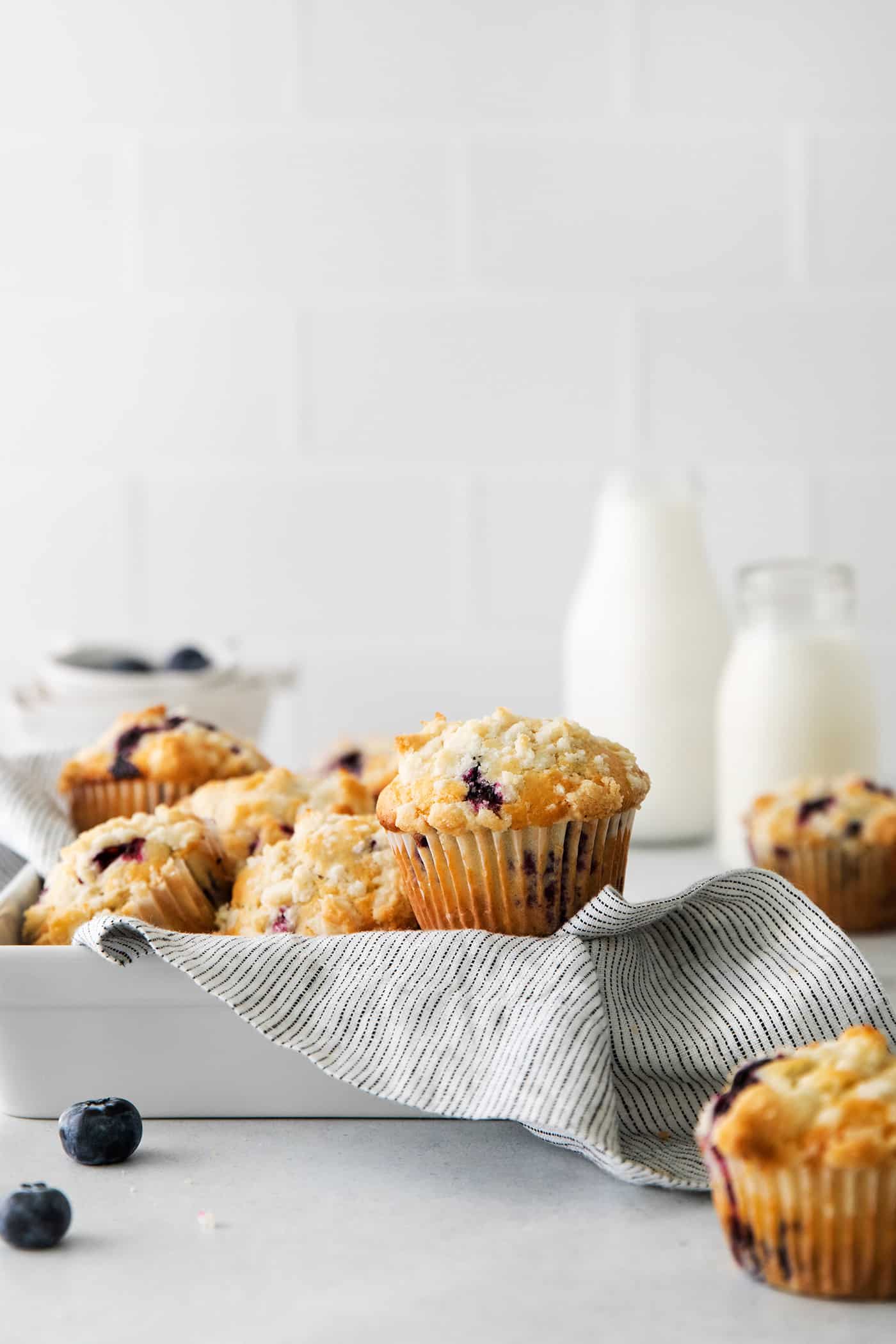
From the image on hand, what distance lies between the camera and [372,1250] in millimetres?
784

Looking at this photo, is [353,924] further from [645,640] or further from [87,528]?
[87,528]

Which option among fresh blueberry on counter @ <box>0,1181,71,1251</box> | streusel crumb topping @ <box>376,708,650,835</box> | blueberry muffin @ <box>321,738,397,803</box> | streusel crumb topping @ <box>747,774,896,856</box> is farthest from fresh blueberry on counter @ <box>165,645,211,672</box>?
fresh blueberry on counter @ <box>0,1181,71,1251</box>

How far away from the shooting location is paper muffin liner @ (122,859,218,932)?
3.28 ft

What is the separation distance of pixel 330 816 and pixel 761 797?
466 millimetres

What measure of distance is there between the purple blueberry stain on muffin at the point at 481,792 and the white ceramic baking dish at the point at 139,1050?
19cm

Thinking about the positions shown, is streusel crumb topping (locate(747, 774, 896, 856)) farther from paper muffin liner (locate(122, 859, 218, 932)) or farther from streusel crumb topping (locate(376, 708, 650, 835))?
paper muffin liner (locate(122, 859, 218, 932))

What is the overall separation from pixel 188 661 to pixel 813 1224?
4.27ft

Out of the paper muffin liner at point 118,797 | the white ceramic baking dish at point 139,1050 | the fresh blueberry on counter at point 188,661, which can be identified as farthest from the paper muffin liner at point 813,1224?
the fresh blueberry on counter at point 188,661

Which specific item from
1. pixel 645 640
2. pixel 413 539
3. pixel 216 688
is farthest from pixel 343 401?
pixel 645 640

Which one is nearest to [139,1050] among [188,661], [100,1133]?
[100,1133]

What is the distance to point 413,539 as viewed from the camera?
2637mm

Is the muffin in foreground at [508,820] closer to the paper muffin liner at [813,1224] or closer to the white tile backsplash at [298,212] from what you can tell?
the paper muffin liner at [813,1224]

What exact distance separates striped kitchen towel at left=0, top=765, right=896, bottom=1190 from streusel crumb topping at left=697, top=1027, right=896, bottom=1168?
0.37 ft

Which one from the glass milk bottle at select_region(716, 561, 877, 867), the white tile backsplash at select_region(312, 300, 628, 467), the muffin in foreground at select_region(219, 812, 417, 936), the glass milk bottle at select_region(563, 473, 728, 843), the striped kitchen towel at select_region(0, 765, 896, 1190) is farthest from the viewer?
the white tile backsplash at select_region(312, 300, 628, 467)
